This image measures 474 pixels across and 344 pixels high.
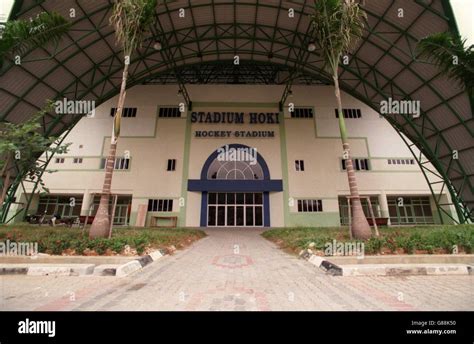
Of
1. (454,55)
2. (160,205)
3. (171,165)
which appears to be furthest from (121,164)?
(454,55)

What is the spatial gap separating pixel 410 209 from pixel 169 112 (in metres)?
30.4

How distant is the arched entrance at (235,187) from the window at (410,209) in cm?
1378

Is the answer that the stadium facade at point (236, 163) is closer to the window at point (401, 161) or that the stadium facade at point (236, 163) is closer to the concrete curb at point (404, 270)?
the window at point (401, 161)

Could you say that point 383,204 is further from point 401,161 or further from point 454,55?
point 454,55

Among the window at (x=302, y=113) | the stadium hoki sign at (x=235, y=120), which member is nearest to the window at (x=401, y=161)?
the window at (x=302, y=113)

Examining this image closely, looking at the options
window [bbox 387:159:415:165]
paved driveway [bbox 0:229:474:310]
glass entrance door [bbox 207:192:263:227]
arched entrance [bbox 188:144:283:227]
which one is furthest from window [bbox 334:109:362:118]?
paved driveway [bbox 0:229:474:310]

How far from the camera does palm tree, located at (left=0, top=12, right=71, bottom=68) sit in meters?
9.02

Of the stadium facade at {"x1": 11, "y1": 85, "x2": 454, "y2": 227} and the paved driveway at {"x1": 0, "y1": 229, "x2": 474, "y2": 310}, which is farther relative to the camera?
the stadium facade at {"x1": 11, "y1": 85, "x2": 454, "y2": 227}

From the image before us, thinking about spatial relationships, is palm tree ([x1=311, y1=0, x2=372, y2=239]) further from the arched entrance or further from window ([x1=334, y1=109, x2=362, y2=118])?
window ([x1=334, y1=109, x2=362, y2=118])

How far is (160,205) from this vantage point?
74.2ft

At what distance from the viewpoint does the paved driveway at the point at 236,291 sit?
3381 mm

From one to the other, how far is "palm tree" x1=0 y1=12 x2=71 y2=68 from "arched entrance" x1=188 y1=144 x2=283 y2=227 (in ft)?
50.7
